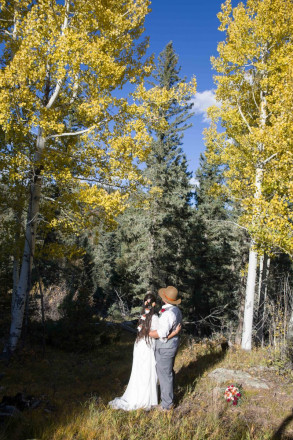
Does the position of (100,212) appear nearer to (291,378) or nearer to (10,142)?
(10,142)

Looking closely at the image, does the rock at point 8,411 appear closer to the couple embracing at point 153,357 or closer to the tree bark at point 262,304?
the couple embracing at point 153,357

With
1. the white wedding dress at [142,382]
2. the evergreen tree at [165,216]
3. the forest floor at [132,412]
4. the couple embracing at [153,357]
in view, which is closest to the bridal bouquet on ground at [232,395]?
the forest floor at [132,412]

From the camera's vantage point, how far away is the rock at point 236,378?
18.8ft

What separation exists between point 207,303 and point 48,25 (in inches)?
749

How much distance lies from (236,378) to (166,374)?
2.25 metres

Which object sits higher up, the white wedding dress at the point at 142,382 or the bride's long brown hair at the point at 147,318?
the bride's long brown hair at the point at 147,318

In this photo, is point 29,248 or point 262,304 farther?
point 262,304

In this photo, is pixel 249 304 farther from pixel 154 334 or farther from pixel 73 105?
pixel 73 105

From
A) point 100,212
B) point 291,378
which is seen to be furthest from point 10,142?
point 291,378

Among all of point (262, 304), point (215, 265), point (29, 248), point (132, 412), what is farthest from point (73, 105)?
point (215, 265)

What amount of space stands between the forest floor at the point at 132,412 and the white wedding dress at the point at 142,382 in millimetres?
259

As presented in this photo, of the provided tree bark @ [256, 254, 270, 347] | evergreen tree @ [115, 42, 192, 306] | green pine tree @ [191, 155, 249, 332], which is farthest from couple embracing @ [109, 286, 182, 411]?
green pine tree @ [191, 155, 249, 332]

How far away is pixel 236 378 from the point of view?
5957mm

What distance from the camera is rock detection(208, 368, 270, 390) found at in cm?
574
